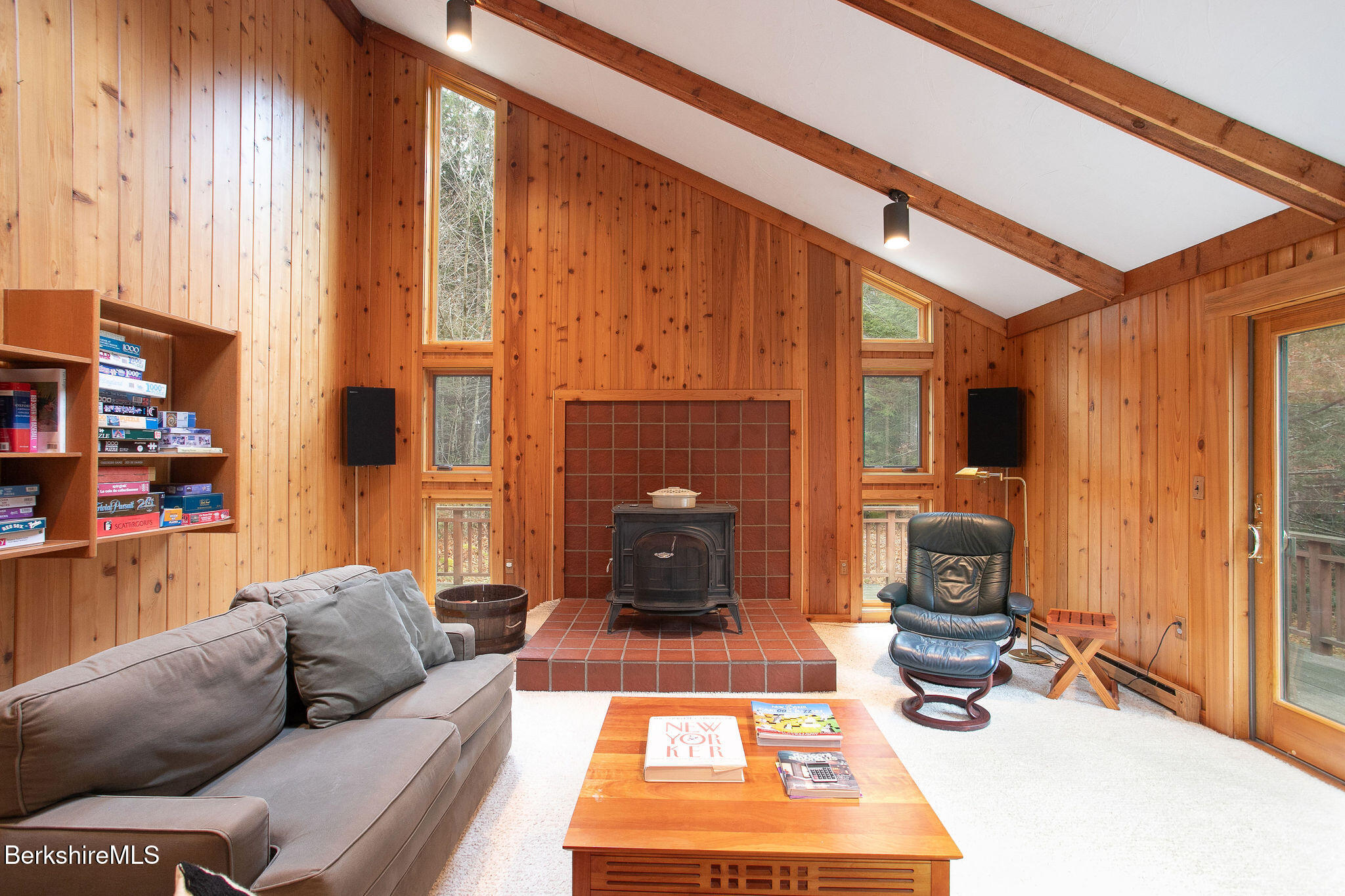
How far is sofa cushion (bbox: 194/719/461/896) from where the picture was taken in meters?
1.25

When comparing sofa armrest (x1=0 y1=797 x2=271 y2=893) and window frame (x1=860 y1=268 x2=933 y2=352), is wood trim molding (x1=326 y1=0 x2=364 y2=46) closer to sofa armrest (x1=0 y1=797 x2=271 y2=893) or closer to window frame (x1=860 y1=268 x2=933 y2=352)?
window frame (x1=860 y1=268 x2=933 y2=352)

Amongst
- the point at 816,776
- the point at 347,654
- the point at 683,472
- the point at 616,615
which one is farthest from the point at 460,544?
the point at 816,776

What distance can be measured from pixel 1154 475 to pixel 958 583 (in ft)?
3.82

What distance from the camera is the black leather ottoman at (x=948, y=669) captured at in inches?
114

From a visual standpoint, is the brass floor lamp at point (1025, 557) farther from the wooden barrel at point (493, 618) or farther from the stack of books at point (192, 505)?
the stack of books at point (192, 505)

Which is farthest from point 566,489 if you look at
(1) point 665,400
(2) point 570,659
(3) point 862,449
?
(3) point 862,449

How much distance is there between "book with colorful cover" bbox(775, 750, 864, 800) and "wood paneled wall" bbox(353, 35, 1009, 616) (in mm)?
2854

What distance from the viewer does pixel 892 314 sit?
4.71 metres

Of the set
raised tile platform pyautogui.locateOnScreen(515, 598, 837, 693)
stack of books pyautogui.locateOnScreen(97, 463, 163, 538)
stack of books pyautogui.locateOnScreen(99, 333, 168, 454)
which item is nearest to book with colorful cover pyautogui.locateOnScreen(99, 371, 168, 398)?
stack of books pyautogui.locateOnScreen(99, 333, 168, 454)

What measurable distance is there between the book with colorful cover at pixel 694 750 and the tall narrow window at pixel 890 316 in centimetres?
349

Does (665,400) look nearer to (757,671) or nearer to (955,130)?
(757,671)

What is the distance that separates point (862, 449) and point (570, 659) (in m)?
2.69

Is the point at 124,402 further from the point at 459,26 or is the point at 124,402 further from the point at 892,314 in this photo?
the point at 892,314

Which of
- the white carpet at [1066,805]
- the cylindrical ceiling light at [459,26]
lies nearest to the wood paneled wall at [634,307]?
the cylindrical ceiling light at [459,26]
